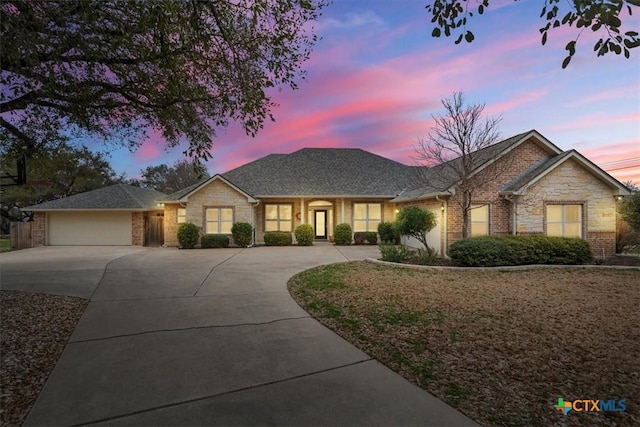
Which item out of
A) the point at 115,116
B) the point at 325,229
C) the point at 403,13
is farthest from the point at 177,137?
the point at 325,229

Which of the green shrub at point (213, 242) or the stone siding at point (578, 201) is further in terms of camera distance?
the green shrub at point (213, 242)

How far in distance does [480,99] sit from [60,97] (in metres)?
12.5

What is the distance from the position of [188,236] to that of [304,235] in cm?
647

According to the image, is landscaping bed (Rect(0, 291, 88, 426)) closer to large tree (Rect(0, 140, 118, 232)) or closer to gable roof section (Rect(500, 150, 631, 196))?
gable roof section (Rect(500, 150, 631, 196))

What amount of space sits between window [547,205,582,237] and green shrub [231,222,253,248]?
48.1 ft

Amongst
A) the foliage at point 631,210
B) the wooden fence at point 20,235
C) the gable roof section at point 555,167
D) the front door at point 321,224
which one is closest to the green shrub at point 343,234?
the front door at point 321,224

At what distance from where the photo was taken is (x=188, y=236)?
18.4 meters

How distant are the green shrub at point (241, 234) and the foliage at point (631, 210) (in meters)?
17.6

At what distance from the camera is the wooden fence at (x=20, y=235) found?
1997 centimetres

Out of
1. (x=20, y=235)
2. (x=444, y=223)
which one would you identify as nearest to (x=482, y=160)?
(x=444, y=223)

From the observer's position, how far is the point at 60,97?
18.7 feet

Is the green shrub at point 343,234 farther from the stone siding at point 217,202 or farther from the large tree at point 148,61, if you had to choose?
the large tree at point 148,61

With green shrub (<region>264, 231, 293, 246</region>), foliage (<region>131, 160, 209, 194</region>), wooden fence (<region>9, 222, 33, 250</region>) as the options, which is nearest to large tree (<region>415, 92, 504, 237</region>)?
green shrub (<region>264, 231, 293, 246</region>)

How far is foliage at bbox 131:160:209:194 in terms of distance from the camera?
144 feet
